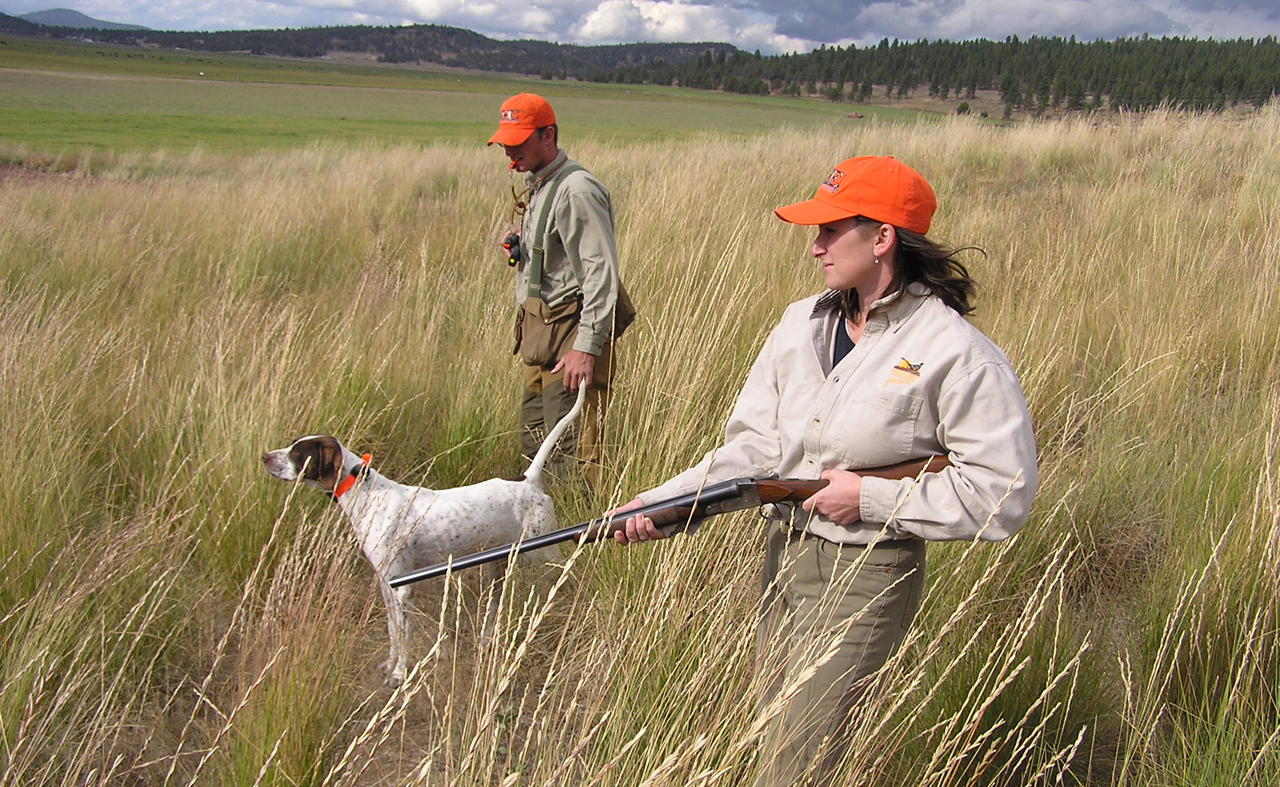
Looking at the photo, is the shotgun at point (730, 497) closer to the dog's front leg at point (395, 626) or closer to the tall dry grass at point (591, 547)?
the tall dry grass at point (591, 547)

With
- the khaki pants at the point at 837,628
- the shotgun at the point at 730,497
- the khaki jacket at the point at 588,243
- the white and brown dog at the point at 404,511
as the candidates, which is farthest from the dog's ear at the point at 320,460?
the khaki pants at the point at 837,628

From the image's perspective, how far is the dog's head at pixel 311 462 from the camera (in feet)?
9.05

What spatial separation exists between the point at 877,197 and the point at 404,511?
5.91ft

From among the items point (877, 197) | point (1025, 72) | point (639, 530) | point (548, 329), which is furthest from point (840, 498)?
point (1025, 72)

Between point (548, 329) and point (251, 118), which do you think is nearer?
point (548, 329)

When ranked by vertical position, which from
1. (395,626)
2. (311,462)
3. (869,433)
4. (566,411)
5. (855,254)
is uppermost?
(855,254)

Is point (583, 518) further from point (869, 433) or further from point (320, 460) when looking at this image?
point (869, 433)

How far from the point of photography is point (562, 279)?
381 cm

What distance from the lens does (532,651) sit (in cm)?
282

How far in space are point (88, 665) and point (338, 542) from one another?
81 cm

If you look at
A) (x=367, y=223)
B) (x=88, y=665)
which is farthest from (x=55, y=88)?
(x=88, y=665)

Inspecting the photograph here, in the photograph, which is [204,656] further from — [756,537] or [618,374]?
[618,374]

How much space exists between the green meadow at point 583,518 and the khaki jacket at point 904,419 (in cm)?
24

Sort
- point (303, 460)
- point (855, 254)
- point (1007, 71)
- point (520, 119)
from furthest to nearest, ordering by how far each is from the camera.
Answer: point (1007, 71)
point (520, 119)
point (303, 460)
point (855, 254)
